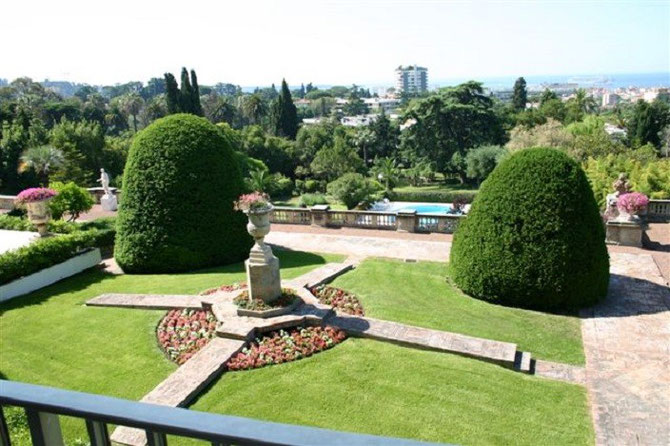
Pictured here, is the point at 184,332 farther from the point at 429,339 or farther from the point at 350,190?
the point at 350,190

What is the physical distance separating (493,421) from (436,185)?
4947cm

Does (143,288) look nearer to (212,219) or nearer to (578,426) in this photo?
(212,219)

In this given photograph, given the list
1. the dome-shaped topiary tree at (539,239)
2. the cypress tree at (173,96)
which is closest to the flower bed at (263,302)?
the dome-shaped topiary tree at (539,239)

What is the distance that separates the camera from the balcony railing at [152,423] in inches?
60.0

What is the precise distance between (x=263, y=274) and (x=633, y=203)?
45.4 ft

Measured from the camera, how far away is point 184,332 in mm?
11367

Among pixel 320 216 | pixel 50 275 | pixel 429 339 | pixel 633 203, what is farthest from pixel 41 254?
pixel 633 203

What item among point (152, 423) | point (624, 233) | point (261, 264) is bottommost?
point (624, 233)

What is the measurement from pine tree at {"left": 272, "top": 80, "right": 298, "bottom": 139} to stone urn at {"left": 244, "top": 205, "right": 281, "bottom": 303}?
62.0 metres

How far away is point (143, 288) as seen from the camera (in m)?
14.9

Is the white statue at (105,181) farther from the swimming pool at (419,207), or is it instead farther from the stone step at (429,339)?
the stone step at (429,339)

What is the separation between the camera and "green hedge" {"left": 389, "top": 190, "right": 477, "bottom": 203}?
45250 millimetres

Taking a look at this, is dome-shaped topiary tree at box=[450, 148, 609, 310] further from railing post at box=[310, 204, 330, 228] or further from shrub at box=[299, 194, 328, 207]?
shrub at box=[299, 194, 328, 207]

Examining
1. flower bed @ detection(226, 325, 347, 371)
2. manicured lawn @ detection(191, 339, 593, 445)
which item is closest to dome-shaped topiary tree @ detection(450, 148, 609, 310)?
manicured lawn @ detection(191, 339, 593, 445)
